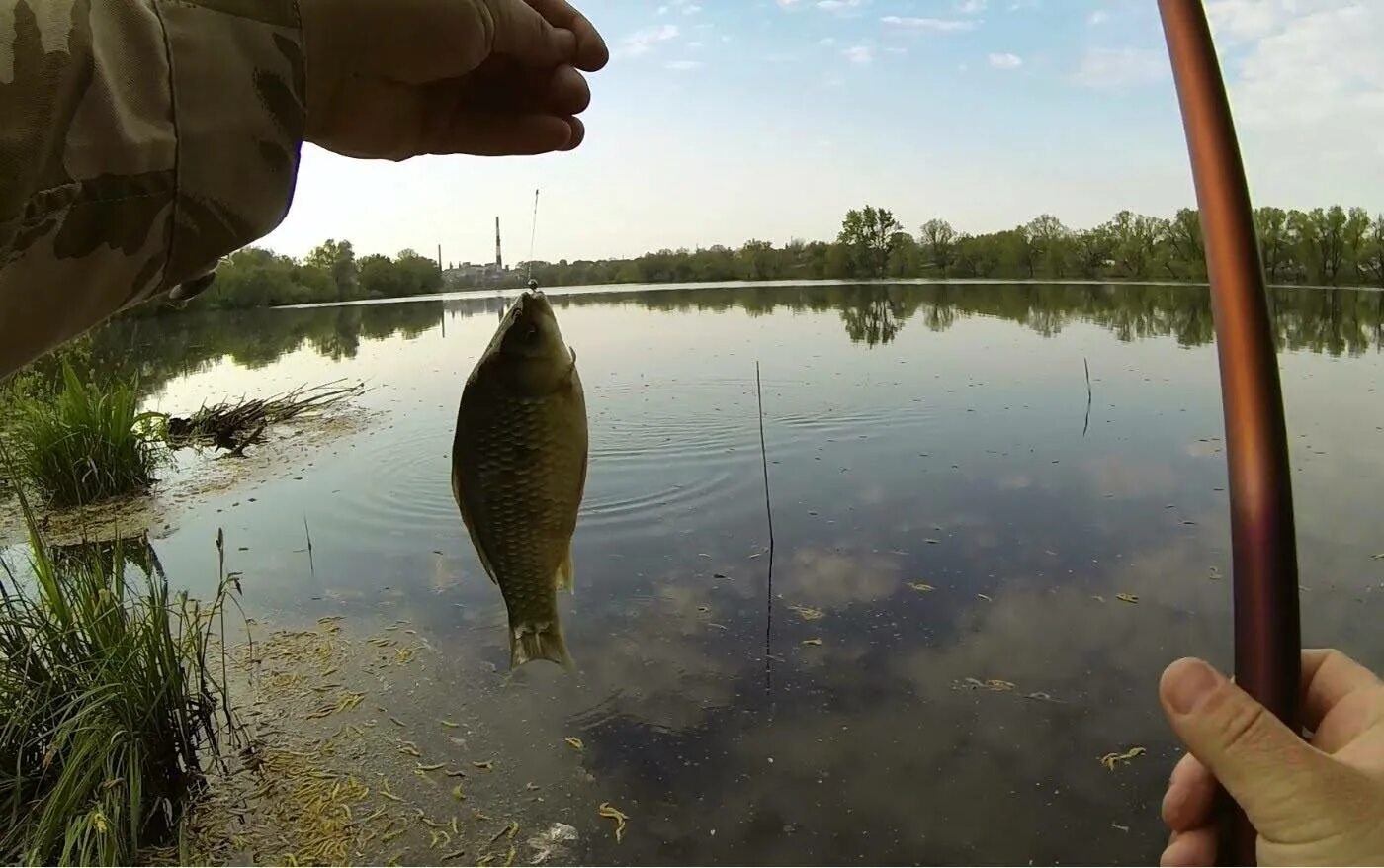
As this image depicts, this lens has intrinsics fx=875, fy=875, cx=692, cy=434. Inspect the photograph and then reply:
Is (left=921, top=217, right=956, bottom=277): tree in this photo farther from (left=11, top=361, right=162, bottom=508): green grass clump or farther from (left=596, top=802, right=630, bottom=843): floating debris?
(left=596, top=802, right=630, bottom=843): floating debris

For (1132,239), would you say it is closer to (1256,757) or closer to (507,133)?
(507,133)

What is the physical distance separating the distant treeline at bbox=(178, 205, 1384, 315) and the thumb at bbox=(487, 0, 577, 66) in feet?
1.54

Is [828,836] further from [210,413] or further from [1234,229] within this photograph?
[210,413]

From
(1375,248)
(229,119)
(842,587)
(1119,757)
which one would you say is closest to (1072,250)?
(1375,248)

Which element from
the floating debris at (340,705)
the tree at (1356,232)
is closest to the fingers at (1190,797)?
the floating debris at (340,705)

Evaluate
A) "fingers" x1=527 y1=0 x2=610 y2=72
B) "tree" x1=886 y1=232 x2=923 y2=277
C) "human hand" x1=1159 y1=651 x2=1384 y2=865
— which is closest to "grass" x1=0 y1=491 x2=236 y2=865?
"fingers" x1=527 y1=0 x2=610 y2=72

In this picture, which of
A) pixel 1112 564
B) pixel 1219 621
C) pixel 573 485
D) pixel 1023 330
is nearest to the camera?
pixel 573 485

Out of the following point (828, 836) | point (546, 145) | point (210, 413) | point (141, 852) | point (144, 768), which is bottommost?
point (828, 836)

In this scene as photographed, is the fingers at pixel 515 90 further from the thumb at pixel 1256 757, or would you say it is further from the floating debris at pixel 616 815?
the floating debris at pixel 616 815

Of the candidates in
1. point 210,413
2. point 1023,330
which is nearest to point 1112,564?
point 210,413

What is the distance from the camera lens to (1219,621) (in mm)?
8047

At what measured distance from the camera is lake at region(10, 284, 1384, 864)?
5668 millimetres

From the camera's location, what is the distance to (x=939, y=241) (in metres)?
57.2

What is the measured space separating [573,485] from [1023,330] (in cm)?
3174
